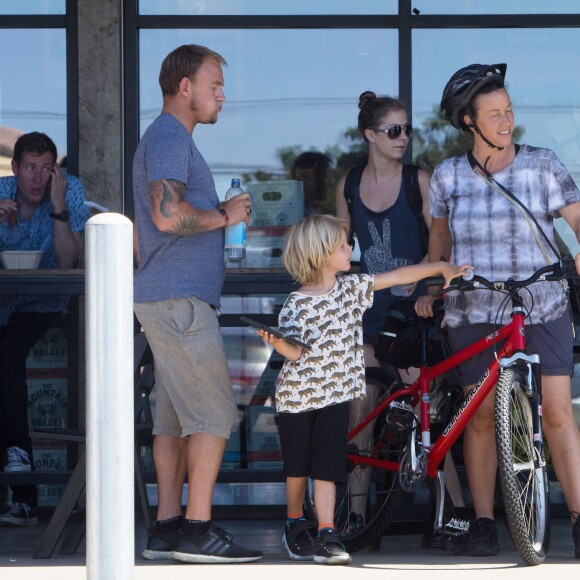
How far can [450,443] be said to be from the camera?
533cm

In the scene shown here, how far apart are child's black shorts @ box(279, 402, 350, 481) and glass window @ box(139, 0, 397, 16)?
2.81 meters

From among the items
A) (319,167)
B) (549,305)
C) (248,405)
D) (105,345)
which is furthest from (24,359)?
(105,345)

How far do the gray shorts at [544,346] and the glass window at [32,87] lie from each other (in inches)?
111

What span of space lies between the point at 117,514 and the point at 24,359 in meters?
3.63

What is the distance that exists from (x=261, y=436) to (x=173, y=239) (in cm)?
231

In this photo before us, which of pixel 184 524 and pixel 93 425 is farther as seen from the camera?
pixel 184 524

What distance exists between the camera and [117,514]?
3.56 meters

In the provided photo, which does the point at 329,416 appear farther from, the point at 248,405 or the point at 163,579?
the point at 248,405

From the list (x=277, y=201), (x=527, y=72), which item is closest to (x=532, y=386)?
(x=277, y=201)

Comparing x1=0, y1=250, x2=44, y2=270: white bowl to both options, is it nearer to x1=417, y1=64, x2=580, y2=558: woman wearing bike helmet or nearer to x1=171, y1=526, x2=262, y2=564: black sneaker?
x1=171, y1=526, x2=262, y2=564: black sneaker

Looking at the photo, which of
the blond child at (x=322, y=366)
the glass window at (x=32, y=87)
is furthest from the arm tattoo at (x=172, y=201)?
the glass window at (x=32, y=87)

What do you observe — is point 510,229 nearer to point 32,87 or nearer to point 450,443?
point 450,443

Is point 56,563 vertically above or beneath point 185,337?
beneath

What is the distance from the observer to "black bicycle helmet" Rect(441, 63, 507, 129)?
17.5 feet
